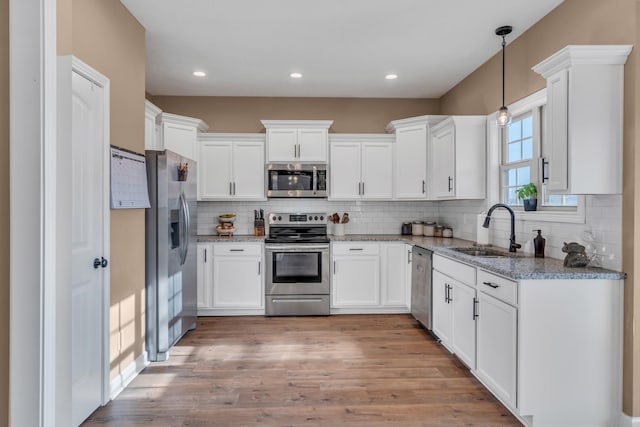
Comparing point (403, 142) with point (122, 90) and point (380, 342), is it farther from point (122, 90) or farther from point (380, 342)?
point (122, 90)

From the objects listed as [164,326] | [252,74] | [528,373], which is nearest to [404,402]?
[528,373]

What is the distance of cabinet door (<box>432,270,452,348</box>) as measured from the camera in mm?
3164

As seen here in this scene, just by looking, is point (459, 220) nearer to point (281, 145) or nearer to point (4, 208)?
point (281, 145)

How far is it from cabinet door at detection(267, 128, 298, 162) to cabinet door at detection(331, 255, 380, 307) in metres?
1.43

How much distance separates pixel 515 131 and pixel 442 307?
1783 mm

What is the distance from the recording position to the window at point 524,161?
9.56 ft

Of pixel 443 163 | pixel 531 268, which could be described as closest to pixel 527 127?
pixel 443 163

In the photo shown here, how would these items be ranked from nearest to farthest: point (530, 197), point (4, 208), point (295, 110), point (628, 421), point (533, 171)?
point (4, 208) → point (628, 421) → point (530, 197) → point (533, 171) → point (295, 110)

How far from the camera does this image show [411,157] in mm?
4527

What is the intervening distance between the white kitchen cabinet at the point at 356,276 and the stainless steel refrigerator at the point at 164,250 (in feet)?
5.95

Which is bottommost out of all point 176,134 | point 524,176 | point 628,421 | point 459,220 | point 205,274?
point 628,421

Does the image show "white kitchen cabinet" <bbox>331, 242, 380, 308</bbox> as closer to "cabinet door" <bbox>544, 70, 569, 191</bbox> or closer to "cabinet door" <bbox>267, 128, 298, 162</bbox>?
"cabinet door" <bbox>267, 128, 298, 162</bbox>

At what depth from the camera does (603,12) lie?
2.28 m

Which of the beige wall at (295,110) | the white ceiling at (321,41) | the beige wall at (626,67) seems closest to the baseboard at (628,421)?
the beige wall at (626,67)
